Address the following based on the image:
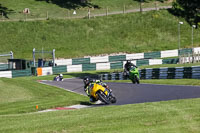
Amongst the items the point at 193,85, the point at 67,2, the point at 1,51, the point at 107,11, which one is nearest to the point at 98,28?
the point at 107,11

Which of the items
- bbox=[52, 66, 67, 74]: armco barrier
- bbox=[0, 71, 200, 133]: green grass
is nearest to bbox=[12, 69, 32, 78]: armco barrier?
bbox=[52, 66, 67, 74]: armco barrier

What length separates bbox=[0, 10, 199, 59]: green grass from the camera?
54.5m

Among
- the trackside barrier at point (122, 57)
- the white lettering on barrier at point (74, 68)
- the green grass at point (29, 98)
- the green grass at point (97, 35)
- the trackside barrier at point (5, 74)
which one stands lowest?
the green grass at point (29, 98)

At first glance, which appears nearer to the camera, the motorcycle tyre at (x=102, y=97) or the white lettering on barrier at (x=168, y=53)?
the motorcycle tyre at (x=102, y=97)

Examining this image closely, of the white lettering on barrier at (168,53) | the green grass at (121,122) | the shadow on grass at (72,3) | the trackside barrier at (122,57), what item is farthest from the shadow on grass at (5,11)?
the green grass at (121,122)

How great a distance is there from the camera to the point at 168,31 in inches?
2419

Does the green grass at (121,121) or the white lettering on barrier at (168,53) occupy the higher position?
the white lettering on barrier at (168,53)

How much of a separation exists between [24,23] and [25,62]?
20047 mm

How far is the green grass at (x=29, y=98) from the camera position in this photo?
19688 millimetres

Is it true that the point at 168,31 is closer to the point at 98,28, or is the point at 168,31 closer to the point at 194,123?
the point at 98,28

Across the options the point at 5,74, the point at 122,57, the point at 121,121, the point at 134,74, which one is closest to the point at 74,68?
the point at 5,74

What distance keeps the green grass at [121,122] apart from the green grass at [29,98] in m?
5.10

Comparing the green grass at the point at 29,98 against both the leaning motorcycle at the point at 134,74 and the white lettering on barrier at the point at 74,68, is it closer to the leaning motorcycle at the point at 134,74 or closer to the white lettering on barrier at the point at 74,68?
the leaning motorcycle at the point at 134,74

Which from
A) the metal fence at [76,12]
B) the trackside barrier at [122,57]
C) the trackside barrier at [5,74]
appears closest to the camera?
the trackside barrier at [5,74]
